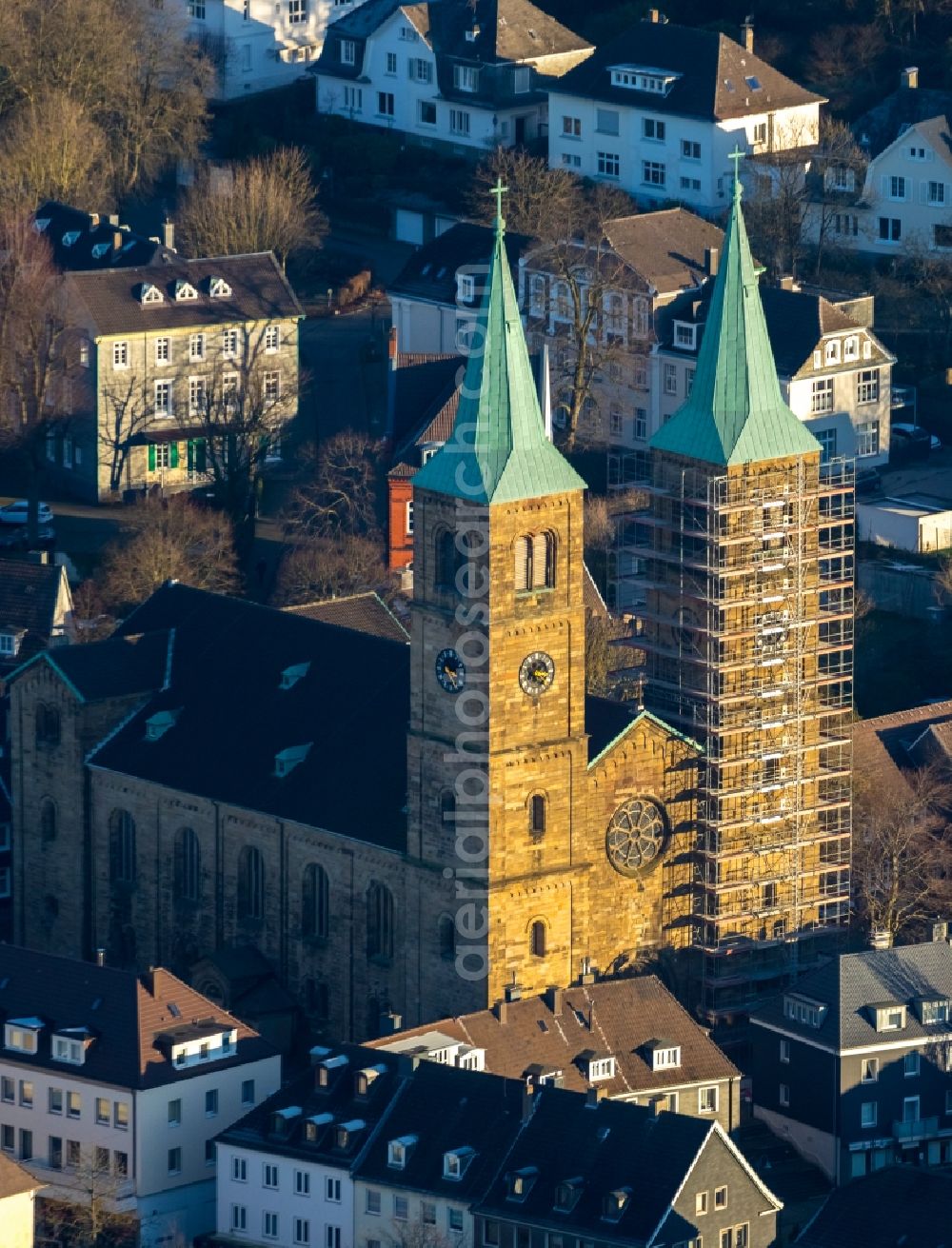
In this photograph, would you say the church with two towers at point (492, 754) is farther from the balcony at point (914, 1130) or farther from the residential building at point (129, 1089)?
the balcony at point (914, 1130)

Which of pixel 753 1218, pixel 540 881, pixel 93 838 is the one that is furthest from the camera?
pixel 93 838

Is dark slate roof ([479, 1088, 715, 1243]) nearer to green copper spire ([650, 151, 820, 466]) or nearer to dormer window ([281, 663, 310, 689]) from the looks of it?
green copper spire ([650, 151, 820, 466])

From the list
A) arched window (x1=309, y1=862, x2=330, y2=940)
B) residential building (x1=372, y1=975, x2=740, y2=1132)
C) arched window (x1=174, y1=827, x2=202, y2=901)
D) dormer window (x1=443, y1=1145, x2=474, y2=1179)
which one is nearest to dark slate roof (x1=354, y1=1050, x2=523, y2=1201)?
dormer window (x1=443, y1=1145, x2=474, y2=1179)

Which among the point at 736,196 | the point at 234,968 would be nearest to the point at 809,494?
the point at 736,196

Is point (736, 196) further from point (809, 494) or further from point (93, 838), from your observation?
point (93, 838)

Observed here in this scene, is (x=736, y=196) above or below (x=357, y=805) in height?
above

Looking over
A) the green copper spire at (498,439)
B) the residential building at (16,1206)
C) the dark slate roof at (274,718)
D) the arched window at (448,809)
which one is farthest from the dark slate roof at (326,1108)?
the green copper spire at (498,439)
